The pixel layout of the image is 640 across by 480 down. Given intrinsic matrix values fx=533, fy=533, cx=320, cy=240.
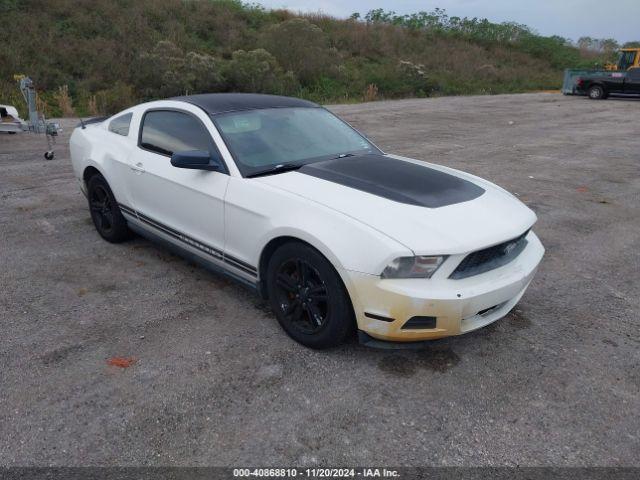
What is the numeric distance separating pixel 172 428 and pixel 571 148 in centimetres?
1122

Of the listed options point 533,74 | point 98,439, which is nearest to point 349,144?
point 98,439

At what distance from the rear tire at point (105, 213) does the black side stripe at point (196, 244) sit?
0.65ft

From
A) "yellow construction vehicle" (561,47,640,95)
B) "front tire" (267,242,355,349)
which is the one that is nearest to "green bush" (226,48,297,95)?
"yellow construction vehicle" (561,47,640,95)

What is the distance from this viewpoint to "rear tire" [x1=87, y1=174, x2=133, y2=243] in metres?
5.04

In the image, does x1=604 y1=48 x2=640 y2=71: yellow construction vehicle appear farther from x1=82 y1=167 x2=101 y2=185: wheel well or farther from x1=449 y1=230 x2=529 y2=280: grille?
x1=82 y1=167 x2=101 y2=185: wheel well

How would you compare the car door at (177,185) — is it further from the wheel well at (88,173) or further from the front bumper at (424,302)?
the front bumper at (424,302)

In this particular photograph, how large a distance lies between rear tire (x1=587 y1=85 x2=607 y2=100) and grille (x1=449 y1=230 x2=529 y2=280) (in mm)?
24952

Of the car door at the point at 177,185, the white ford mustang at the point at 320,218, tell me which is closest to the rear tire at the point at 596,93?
the white ford mustang at the point at 320,218

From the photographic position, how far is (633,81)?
23.7m

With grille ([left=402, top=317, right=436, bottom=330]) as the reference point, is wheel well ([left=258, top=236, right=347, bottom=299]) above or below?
above

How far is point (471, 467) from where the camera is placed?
2.50m

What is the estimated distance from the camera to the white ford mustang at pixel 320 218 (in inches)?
117

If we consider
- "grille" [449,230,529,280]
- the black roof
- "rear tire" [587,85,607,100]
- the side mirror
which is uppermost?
the black roof

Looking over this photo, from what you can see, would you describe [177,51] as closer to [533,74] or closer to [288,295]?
[288,295]
